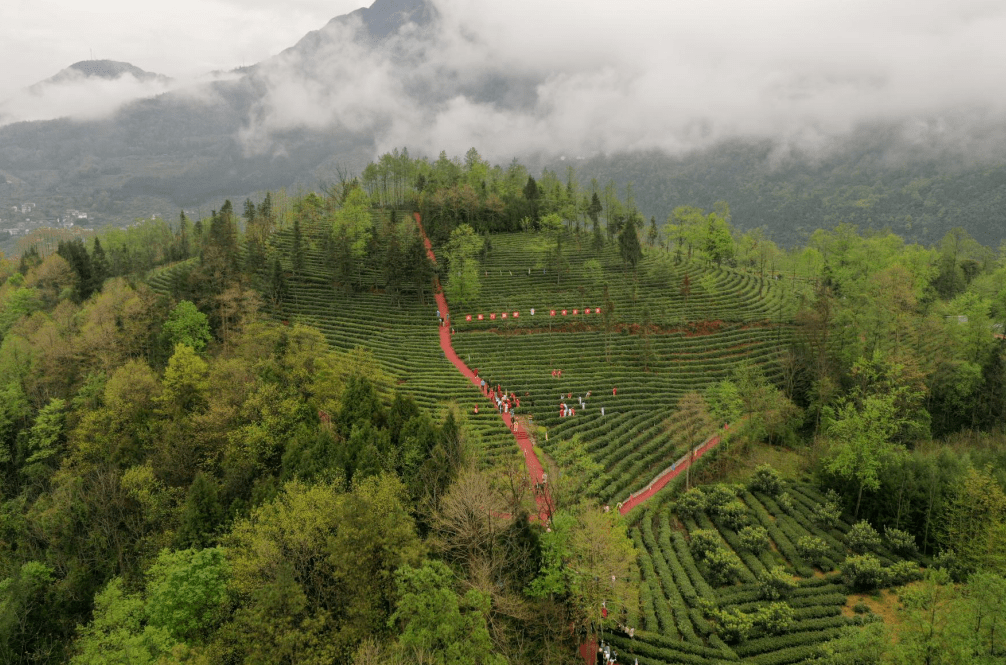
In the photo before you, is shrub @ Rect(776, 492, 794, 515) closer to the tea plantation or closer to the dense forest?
the tea plantation

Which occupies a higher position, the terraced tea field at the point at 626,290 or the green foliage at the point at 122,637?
the terraced tea field at the point at 626,290

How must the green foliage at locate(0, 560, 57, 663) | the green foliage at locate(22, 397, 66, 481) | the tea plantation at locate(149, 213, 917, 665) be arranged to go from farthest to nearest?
the green foliage at locate(22, 397, 66, 481), the green foliage at locate(0, 560, 57, 663), the tea plantation at locate(149, 213, 917, 665)

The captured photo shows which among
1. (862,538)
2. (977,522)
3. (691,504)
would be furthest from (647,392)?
(977,522)

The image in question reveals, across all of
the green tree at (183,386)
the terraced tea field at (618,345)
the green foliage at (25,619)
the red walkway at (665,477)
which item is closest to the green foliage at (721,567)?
the red walkway at (665,477)

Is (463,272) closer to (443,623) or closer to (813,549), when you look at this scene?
(813,549)

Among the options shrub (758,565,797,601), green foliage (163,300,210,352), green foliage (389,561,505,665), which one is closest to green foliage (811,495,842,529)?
shrub (758,565,797,601)

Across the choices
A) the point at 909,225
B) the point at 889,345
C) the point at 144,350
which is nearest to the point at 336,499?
the point at 144,350

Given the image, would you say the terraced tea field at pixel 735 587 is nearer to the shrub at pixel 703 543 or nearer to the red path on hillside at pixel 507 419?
the shrub at pixel 703 543
